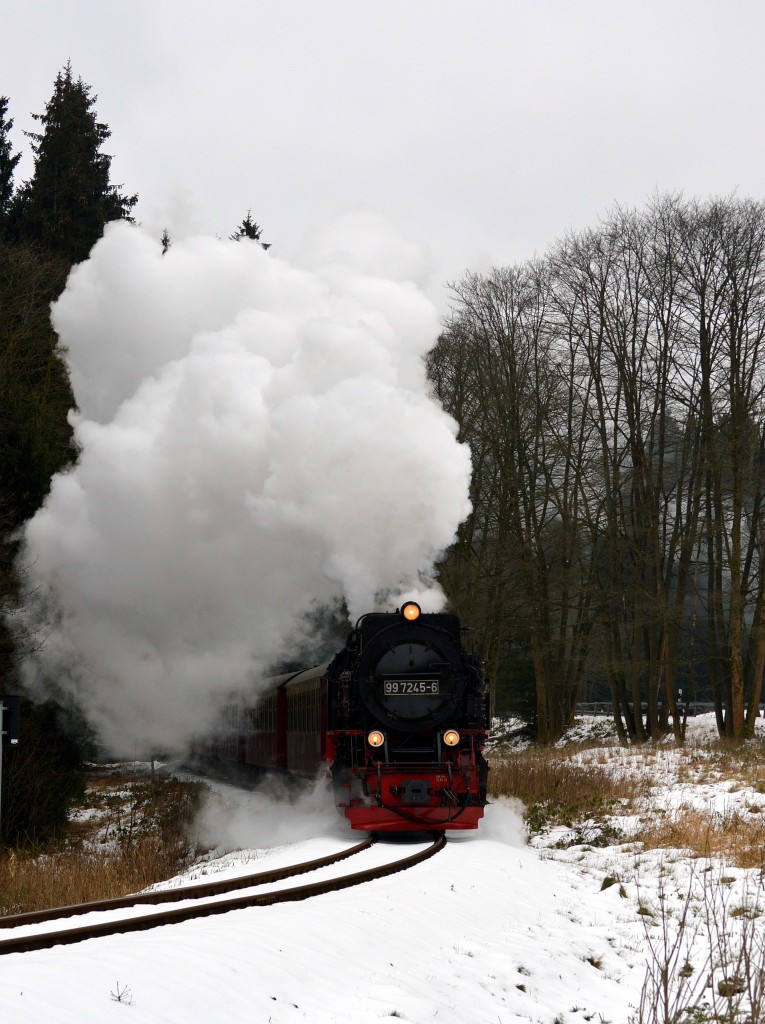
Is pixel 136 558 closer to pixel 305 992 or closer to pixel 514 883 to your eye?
pixel 514 883

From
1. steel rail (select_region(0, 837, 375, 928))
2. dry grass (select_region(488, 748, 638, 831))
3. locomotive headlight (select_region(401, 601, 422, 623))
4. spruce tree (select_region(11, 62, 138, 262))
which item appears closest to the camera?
steel rail (select_region(0, 837, 375, 928))

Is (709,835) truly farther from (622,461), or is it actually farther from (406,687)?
(622,461)

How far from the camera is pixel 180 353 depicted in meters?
17.3

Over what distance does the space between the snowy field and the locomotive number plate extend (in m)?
1.94

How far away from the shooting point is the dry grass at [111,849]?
9711mm

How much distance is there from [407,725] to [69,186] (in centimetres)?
2597

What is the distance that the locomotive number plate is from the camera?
11977 mm

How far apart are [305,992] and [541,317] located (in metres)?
23.7

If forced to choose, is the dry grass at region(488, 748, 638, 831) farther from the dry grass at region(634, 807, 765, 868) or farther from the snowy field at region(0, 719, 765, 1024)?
the snowy field at region(0, 719, 765, 1024)

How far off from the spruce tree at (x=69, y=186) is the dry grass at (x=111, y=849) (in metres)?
15.6

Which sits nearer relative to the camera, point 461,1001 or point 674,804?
point 461,1001

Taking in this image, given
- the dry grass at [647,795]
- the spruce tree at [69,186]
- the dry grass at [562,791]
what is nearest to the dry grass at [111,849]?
the dry grass at [562,791]

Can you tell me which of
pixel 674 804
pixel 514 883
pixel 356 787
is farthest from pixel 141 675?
pixel 514 883

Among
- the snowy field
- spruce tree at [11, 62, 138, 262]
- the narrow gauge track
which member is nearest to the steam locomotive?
the snowy field
